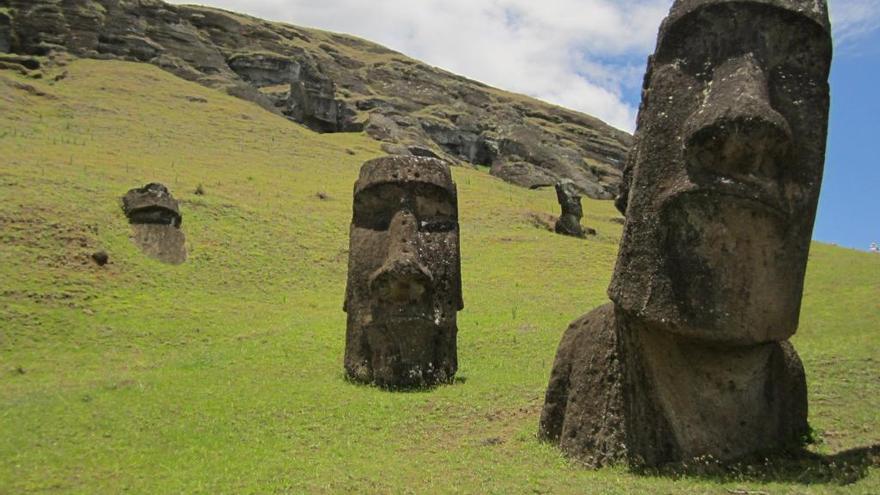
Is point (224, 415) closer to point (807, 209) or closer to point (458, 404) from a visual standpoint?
point (458, 404)

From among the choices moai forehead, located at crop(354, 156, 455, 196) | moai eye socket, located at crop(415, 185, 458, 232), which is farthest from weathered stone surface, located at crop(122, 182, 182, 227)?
moai eye socket, located at crop(415, 185, 458, 232)

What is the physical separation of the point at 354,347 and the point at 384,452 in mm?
4925

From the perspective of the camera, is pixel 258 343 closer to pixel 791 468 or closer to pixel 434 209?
pixel 434 209

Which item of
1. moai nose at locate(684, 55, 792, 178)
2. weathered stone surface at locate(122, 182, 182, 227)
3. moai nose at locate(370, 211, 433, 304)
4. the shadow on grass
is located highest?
moai nose at locate(684, 55, 792, 178)

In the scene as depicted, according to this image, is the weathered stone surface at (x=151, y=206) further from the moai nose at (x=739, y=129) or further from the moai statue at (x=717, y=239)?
the moai nose at (x=739, y=129)

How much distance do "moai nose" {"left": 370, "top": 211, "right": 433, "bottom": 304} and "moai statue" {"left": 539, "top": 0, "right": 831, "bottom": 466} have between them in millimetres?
6059

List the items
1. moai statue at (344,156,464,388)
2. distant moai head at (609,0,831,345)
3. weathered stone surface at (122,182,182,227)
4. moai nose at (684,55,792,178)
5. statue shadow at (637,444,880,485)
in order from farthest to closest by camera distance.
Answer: weathered stone surface at (122,182,182,227) < moai statue at (344,156,464,388) < distant moai head at (609,0,831,345) < moai nose at (684,55,792,178) < statue shadow at (637,444,880,485)

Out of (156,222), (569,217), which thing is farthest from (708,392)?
(569,217)

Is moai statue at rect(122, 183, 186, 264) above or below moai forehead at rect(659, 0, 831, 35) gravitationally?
below

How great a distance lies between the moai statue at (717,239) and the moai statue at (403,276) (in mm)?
6211

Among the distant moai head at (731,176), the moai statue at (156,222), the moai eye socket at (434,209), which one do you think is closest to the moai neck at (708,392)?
the distant moai head at (731,176)

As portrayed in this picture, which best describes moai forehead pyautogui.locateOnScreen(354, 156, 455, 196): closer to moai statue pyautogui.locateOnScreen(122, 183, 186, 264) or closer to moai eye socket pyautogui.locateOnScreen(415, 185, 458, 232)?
moai eye socket pyautogui.locateOnScreen(415, 185, 458, 232)

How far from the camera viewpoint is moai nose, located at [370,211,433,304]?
45.6ft

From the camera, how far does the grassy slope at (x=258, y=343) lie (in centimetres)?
896
